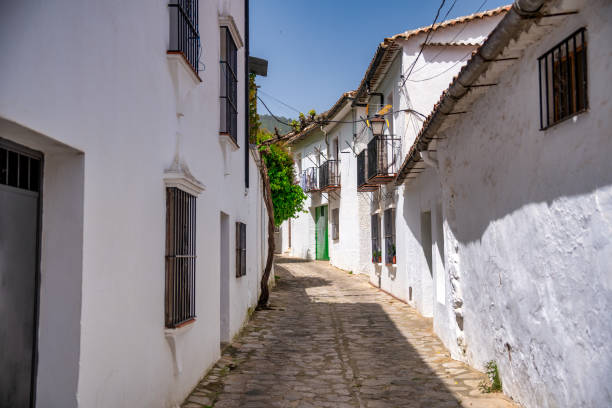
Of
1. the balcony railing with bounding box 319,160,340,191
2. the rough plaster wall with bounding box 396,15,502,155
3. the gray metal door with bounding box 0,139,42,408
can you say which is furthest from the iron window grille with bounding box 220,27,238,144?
the balcony railing with bounding box 319,160,340,191

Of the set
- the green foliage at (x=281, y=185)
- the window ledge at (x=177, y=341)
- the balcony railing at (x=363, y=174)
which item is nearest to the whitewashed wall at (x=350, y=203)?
the balcony railing at (x=363, y=174)

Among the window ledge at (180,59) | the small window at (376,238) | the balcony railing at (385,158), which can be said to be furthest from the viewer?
the small window at (376,238)

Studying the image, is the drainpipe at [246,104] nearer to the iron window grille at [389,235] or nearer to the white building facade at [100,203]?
the white building facade at [100,203]

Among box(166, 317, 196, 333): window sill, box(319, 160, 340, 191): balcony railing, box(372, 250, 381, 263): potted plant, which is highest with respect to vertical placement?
box(319, 160, 340, 191): balcony railing

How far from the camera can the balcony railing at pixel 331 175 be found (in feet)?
75.3

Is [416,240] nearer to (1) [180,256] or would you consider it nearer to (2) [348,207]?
(1) [180,256]

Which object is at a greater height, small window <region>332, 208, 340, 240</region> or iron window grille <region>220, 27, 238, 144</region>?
iron window grille <region>220, 27, 238, 144</region>

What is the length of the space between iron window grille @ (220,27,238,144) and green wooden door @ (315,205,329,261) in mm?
17092

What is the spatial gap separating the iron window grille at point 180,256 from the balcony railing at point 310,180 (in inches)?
772

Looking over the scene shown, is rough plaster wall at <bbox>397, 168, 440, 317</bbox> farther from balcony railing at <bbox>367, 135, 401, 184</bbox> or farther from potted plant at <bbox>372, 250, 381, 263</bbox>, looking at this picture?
potted plant at <bbox>372, 250, 381, 263</bbox>

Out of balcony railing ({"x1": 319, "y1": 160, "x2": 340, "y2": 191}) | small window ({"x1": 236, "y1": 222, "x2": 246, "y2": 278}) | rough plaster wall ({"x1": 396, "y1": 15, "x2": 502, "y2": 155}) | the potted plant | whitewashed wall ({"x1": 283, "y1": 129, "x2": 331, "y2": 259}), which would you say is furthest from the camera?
whitewashed wall ({"x1": 283, "y1": 129, "x2": 331, "y2": 259})

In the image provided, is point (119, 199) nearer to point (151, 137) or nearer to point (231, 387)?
point (151, 137)

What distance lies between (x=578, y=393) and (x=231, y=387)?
12.2 feet

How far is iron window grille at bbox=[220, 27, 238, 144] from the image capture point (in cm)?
819
